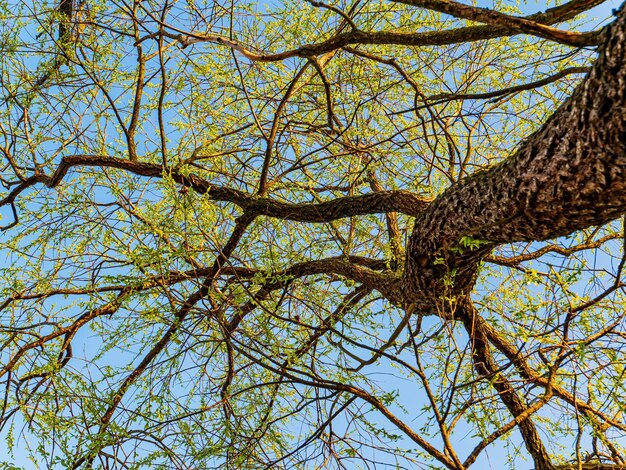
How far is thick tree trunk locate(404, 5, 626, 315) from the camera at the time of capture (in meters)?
1.62

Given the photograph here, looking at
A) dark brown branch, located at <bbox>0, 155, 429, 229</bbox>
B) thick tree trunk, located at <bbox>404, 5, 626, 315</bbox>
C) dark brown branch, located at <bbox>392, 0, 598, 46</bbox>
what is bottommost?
thick tree trunk, located at <bbox>404, 5, 626, 315</bbox>

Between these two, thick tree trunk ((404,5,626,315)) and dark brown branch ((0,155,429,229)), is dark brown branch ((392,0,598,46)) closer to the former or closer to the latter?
thick tree trunk ((404,5,626,315))

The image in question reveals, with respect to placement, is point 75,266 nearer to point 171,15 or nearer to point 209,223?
point 209,223

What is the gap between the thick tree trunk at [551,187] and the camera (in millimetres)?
1621

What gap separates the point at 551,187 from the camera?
1.89 meters

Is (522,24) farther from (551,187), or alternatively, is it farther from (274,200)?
(274,200)

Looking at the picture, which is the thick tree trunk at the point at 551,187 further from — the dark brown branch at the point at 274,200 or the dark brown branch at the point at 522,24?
the dark brown branch at the point at 274,200

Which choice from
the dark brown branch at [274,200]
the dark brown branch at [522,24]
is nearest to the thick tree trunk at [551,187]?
the dark brown branch at [522,24]

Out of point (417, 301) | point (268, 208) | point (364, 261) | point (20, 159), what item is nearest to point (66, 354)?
point (20, 159)

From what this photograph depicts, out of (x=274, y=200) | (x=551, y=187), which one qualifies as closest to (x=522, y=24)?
(x=551, y=187)

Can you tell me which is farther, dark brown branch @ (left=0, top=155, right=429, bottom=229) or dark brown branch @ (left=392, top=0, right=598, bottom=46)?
dark brown branch @ (left=0, top=155, right=429, bottom=229)

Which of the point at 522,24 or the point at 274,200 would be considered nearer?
the point at 522,24

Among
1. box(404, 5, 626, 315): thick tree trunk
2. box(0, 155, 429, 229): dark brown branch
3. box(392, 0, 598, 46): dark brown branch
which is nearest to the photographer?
box(404, 5, 626, 315): thick tree trunk

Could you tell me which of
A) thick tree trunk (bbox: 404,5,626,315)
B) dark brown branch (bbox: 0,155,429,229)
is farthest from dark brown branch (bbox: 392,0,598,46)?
dark brown branch (bbox: 0,155,429,229)
